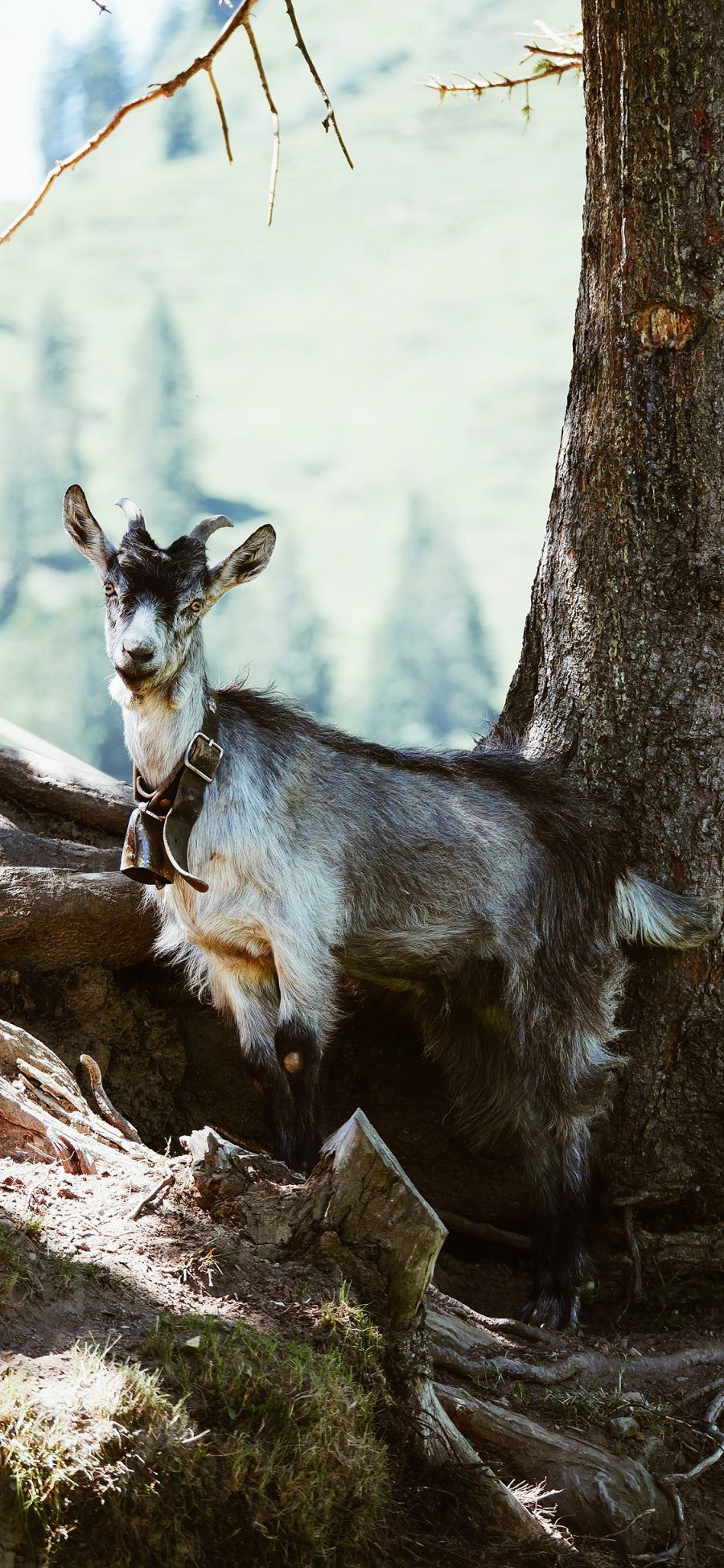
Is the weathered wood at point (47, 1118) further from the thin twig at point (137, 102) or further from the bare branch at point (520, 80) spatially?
the bare branch at point (520, 80)

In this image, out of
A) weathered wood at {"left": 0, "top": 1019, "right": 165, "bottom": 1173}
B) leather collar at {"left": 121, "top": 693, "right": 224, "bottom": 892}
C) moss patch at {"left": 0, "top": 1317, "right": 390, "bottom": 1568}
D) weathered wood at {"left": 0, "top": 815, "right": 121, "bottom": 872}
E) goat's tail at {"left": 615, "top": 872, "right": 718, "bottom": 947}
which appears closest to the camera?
moss patch at {"left": 0, "top": 1317, "right": 390, "bottom": 1568}

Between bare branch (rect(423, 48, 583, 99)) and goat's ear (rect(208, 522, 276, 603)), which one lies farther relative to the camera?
bare branch (rect(423, 48, 583, 99))

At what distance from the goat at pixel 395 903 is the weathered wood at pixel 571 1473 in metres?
0.97

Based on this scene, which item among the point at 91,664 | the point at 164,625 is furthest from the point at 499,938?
the point at 91,664

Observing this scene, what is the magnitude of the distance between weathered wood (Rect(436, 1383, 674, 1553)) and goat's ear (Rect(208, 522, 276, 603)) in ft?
7.20

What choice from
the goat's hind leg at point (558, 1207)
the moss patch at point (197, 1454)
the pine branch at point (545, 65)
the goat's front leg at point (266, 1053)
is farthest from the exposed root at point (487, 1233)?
the pine branch at point (545, 65)

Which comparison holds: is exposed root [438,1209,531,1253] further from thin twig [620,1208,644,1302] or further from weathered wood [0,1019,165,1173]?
weathered wood [0,1019,165,1173]

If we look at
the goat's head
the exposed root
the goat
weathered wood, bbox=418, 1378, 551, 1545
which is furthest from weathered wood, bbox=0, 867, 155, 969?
weathered wood, bbox=418, 1378, 551, 1545

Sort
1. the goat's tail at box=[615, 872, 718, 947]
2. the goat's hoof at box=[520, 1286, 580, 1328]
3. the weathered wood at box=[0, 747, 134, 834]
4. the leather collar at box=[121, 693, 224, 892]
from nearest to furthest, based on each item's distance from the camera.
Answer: the leather collar at box=[121, 693, 224, 892] < the goat's hoof at box=[520, 1286, 580, 1328] < the goat's tail at box=[615, 872, 718, 947] < the weathered wood at box=[0, 747, 134, 834]

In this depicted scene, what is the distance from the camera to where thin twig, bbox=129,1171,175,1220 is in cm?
295

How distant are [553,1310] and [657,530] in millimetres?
2395

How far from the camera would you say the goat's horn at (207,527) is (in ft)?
12.6

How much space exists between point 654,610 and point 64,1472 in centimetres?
298

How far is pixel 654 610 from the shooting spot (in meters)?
4.20
